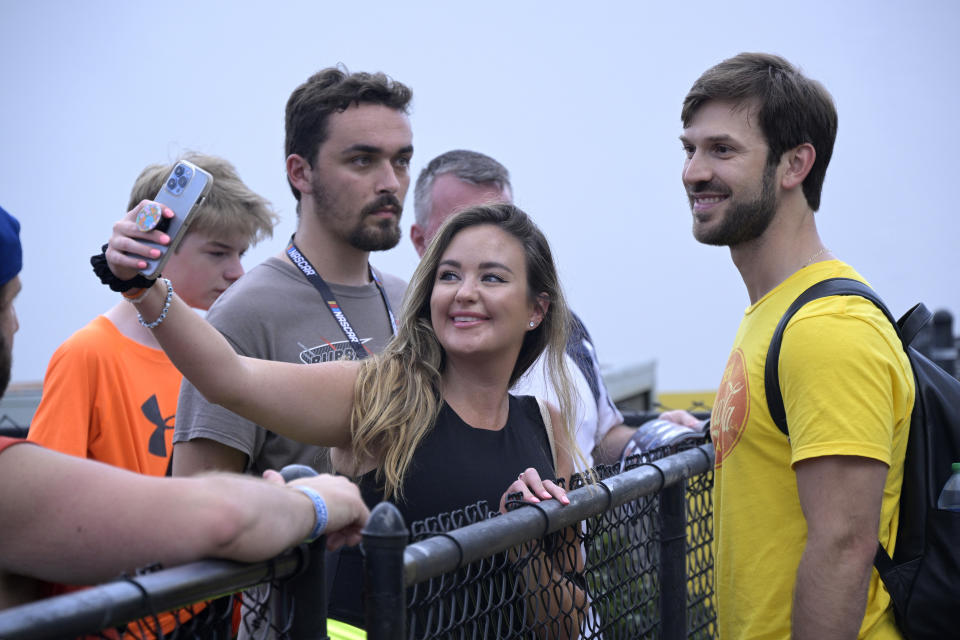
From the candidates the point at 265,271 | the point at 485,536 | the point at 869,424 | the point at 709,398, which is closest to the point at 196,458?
the point at 265,271

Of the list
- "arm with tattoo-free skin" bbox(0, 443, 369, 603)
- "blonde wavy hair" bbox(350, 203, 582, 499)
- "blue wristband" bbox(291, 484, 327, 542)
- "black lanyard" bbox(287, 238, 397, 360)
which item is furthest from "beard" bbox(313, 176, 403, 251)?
"arm with tattoo-free skin" bbox(0, 443, 369, 603)

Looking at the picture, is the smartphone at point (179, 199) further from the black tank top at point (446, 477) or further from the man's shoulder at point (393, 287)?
the man's shoulder at point (393, 287)

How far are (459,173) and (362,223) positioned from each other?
1.00m

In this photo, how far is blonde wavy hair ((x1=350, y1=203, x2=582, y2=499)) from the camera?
221 centimetres

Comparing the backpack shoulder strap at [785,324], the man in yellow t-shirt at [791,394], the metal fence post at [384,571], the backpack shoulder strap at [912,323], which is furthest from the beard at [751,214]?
the metal fence post at [384,571]

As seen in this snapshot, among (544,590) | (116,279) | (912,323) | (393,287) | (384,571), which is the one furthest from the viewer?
(393,287)

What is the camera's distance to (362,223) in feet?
9.95

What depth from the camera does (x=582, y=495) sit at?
1.99 m

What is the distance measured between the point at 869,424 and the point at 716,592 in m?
0.68

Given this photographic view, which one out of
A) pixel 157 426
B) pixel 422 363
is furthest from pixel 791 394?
pixel 157 426

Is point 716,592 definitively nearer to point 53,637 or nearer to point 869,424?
point 869,424

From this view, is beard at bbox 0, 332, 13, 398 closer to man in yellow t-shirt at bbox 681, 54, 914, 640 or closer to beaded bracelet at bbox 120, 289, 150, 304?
beaded bracelet at bbox 120, 289, 150, 304

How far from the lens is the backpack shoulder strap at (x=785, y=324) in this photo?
6.82 ft

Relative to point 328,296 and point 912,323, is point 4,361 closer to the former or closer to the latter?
point 328,296
